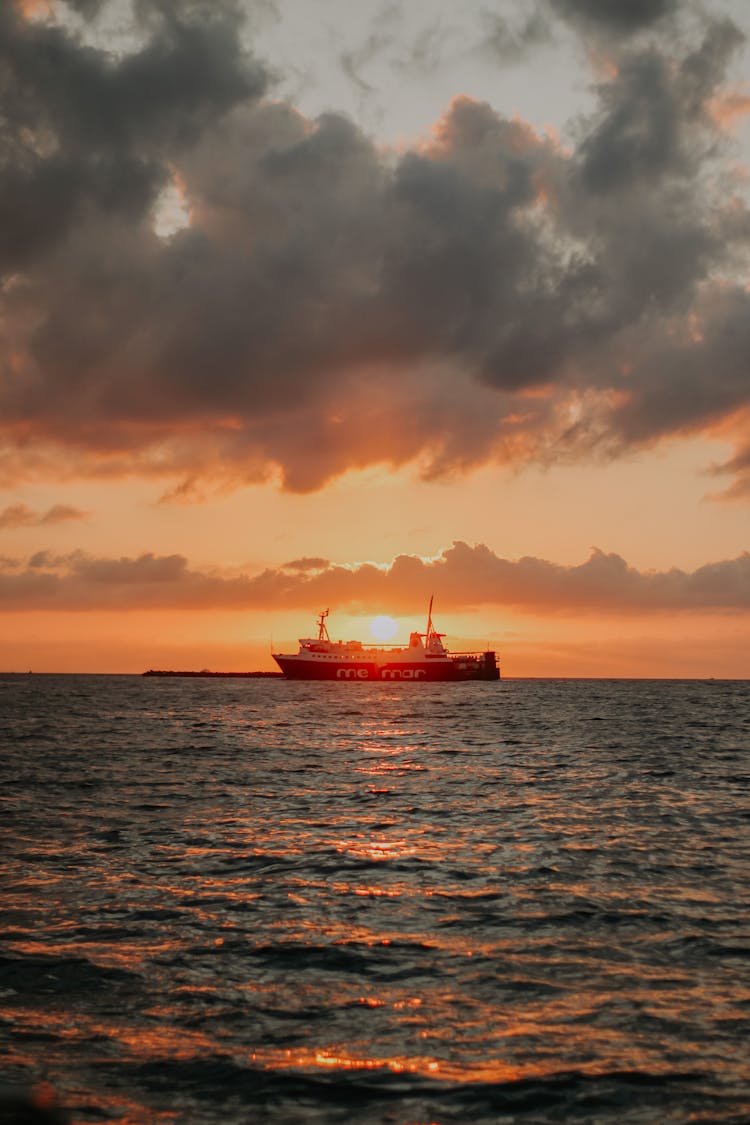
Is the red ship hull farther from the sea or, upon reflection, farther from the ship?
the sea

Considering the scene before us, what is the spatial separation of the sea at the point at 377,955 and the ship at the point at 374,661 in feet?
505

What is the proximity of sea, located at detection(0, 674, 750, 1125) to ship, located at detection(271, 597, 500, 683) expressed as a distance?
153860mm

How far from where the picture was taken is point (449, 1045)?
9.34 m

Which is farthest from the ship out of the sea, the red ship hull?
the sea

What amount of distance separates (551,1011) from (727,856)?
10744 millimetres

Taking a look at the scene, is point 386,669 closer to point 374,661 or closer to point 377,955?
point 374,661

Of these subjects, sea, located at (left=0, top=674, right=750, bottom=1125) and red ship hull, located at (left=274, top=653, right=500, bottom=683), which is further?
red ship hull, located at (left=274, top=653, right=500, bottom=683)

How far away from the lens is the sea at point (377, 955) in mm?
8344

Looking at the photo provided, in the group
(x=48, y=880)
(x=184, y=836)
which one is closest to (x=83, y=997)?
(x=48, y=880)

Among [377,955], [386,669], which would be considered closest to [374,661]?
[386,669]

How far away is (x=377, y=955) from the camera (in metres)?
12.6

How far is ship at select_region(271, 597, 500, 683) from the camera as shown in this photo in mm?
184375

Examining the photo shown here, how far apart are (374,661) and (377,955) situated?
172683mm

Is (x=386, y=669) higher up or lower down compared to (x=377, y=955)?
lower down
